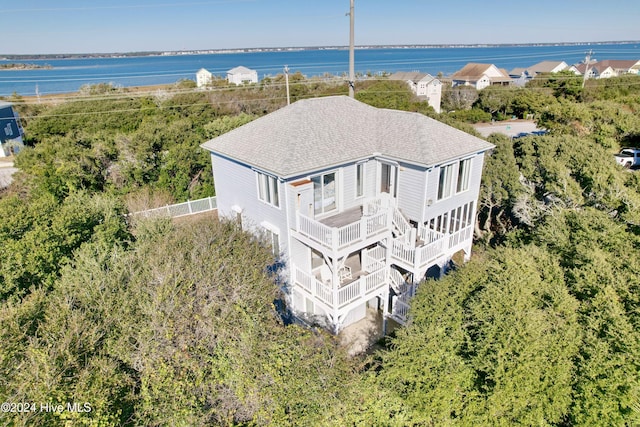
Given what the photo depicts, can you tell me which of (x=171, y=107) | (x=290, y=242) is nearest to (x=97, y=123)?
(x=171, y=107)

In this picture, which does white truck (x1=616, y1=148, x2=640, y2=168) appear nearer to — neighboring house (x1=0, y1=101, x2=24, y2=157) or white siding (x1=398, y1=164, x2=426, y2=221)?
white siding (x1=398, y1=164, x2=426, y2=221)

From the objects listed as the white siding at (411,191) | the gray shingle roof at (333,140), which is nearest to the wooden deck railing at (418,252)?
the white siding at (411,191)

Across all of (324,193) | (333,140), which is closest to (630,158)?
(333,140)

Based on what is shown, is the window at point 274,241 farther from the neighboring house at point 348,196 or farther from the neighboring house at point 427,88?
the neighboring house at point 427,88

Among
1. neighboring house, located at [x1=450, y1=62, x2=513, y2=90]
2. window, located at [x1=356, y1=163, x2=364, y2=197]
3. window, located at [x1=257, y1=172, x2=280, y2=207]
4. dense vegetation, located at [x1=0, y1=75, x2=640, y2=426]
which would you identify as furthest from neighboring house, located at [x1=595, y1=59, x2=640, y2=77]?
window, located at [x1=257, y1=172, x2=280, y2=207]

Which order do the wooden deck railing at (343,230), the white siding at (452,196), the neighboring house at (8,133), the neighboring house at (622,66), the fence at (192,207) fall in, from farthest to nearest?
the neighboring house at (622,66) → the neighboring house at (8,133) → the fence at (192,207) → the white siding at (452,196) → the wooden deck railing at (343,230)

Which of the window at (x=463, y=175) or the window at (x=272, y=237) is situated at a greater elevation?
the window at (x=463, y=175)

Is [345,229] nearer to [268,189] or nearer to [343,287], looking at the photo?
[343,287]

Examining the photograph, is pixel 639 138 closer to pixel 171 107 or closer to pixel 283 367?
pixel 283 367
